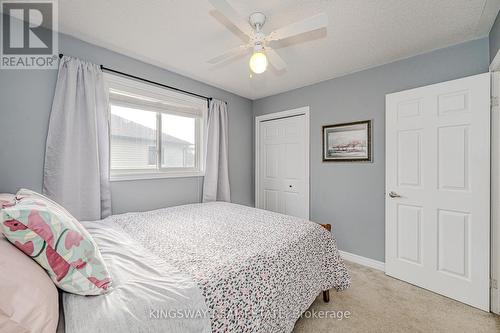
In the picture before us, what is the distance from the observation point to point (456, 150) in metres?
2.09

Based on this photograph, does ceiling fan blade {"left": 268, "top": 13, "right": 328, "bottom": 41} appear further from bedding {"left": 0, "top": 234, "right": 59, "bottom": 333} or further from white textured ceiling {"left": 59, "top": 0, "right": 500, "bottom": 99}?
bedding {"left": 0, "top": 234, "right": 59, "bottom": 333}

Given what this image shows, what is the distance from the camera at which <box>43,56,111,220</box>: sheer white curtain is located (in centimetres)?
203

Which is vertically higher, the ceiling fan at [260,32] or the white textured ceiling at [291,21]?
the white textured ceiling at [291,21]

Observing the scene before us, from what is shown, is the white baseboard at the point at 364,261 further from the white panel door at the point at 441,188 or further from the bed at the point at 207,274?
the bed at the point at 207,274

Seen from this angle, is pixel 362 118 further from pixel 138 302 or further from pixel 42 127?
pixel 42 127

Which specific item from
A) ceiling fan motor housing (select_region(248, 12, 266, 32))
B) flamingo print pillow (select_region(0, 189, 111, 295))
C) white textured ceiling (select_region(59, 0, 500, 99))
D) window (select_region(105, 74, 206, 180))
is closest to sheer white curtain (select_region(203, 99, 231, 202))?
window (select_region(105, 74, 206, 180))

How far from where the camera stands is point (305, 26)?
1504 millimetres

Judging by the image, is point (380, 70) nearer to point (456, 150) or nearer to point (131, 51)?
point (456, 150)

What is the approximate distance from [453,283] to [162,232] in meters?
2.79

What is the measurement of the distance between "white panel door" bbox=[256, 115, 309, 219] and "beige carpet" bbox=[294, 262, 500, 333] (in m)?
1.40

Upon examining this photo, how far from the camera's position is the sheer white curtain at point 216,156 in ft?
10.7

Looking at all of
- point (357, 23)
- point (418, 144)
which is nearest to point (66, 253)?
point (357, 23)

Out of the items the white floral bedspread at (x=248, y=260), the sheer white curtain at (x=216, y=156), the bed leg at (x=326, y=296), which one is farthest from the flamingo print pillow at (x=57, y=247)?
the sheer white curtain at (x=216, y=156)

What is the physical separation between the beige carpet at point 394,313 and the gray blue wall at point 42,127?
6.97ft
